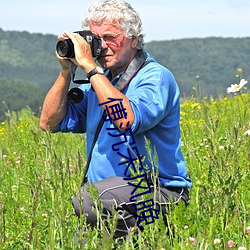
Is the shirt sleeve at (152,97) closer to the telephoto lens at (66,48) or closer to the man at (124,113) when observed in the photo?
the man at (124,113)

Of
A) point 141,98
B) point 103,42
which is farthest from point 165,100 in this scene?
point 103,42

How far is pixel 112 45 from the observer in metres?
3.49

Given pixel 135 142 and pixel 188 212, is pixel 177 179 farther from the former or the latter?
pixel 188 212

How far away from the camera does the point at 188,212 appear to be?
242 centimetres

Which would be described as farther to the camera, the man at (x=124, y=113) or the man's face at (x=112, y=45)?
the man's face at (x=112, y=45)

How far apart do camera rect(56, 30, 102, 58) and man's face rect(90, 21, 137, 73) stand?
0.20 feet

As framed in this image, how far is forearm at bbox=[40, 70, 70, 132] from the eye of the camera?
150 inches

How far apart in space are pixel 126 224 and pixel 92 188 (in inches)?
43.8

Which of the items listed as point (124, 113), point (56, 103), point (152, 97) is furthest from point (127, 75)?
point (56, 103)

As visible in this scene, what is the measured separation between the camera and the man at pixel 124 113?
3199 mm

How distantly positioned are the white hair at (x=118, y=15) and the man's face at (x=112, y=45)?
0.03 m

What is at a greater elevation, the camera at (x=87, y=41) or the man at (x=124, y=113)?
the camera at (x=87, y=41)

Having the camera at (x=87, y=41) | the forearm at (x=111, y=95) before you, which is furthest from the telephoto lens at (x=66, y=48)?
the forearm at (x=111, y=95)

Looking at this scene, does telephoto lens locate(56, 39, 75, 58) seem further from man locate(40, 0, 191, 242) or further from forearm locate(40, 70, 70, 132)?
forearm locate(40, 70, 70, 132)
